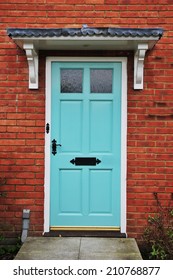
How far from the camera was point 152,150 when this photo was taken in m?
5.42

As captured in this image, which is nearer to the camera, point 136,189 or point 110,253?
point 110,253

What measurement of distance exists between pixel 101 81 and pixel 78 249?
2.44 m

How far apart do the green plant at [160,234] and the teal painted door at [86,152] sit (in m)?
0.51

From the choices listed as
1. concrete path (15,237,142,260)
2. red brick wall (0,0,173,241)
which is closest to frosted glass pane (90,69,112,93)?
red brick wall (0,0,173,241)

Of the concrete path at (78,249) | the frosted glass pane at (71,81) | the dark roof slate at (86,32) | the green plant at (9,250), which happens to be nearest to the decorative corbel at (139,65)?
the dark roof slate at (86,32)

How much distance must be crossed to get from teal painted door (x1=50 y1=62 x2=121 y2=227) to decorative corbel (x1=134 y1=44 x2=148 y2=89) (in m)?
0.27

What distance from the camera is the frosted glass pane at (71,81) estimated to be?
18.1 feet

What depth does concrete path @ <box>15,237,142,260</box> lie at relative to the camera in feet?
14.7

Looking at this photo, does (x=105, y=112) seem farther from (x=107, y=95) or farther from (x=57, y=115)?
(x=57, y=115)

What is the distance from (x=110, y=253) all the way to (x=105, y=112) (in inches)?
80.0

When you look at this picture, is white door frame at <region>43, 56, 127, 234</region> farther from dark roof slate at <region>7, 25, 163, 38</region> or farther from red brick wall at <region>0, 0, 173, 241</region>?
dark roof slate at <region>7, 25, 163, 38</region>

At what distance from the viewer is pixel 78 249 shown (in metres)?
4.76

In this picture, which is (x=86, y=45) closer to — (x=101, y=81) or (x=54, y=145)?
(x=101, y=81)
